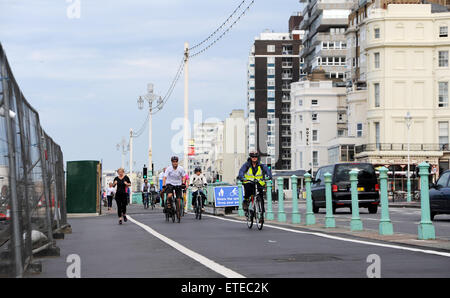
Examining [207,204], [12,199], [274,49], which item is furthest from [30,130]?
[274,49]

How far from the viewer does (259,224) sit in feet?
62.3

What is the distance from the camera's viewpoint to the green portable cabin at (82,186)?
38906mm

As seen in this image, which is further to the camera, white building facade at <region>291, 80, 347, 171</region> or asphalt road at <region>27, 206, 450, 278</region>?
white building facade at <region>291, 80, 347, 171</region>

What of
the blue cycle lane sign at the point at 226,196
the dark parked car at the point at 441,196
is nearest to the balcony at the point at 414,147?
the blue cycle lane sign at the point at 226,196

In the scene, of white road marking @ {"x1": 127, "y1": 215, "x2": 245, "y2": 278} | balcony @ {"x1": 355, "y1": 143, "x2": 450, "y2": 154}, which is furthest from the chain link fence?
balcony @ {"x1": 355, "y1": 143, "x2": 450, "y2": 154}

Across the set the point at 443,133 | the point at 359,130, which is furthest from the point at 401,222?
the point at 359,130

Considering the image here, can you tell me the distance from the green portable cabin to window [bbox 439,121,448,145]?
51494 millimetres

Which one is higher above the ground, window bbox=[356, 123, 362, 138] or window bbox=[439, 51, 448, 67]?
window bbox=[439, 51, 448, 67]

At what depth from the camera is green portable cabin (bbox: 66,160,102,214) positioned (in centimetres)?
3891

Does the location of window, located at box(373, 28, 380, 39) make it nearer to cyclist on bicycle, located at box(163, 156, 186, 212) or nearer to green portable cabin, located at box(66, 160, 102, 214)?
green portable cabin, located at box(66, 160, 102, 214)

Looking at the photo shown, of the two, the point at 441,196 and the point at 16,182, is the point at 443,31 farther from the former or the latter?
the point at 16,182

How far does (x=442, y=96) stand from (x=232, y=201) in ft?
184
